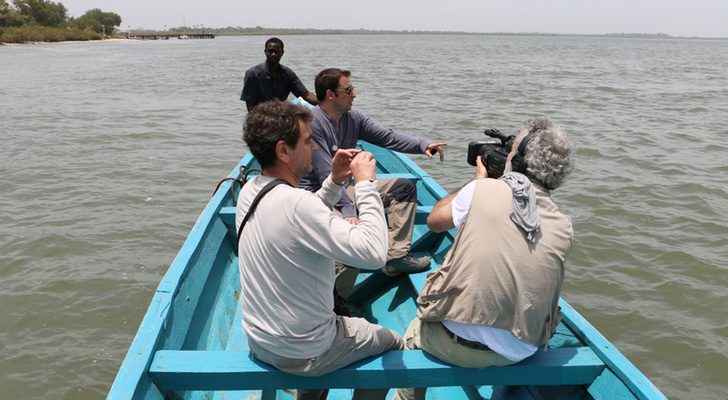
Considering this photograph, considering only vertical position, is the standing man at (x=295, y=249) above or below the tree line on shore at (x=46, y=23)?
below

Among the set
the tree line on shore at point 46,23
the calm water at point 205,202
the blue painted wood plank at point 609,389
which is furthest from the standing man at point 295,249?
the tree line on shore at point 46,23

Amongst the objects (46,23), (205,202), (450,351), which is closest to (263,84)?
(205,202)

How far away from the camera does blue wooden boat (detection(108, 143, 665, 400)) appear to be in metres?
2.19

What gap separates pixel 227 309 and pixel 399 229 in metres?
1.36

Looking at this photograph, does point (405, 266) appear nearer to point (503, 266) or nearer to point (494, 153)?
point (494, 153)

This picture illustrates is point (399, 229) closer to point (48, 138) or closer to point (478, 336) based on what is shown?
point (478, 336)

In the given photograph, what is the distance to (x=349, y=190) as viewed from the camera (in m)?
4.12

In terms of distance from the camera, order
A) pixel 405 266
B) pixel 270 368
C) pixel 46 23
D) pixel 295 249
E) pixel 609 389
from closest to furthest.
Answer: pixel 295 249 → pixel 270 368 → pixel 609 389 → pixel 405 266 → pixel 46 23

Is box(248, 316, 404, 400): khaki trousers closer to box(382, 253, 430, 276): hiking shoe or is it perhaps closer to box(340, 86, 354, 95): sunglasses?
box(382, 253, 430, 276): hiking shoe

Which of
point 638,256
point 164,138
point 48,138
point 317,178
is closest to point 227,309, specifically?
point 317,178

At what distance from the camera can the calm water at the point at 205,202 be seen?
494 centimetres

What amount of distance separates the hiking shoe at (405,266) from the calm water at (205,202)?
2.42m

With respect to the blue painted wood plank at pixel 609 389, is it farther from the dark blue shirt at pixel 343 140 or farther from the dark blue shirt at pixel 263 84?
the dark blue shirt at pixel 263 84

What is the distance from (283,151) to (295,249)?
37 cm
